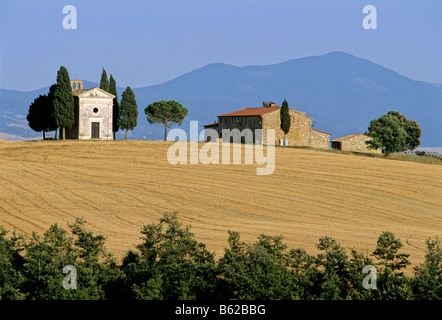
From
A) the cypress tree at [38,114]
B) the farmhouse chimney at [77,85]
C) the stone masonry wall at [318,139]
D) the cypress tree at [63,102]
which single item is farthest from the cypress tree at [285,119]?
the cypress tree at [38,114]

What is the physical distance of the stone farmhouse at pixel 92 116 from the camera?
7100 centimetres

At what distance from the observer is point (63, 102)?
69.3 m

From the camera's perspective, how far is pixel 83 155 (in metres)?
60.4

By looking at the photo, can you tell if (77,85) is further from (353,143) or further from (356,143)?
(356,143)

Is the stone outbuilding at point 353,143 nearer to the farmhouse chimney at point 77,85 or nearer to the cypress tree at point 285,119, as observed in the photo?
the cypress tree at point 285,119

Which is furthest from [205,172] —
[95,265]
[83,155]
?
[95,265]

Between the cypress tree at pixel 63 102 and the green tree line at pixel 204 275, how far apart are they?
42.0 m

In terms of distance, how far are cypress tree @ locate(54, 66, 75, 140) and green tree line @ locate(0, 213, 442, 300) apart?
42024 millimetres

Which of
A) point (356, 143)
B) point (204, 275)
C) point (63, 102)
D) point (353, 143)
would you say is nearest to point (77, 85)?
point (63, 102)

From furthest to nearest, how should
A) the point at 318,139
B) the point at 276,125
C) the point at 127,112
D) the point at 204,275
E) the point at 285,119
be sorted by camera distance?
the point at 318,139, the point at 276,125, the point at 285,119, the point at 127,112, the point at 204,275

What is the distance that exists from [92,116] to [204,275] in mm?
47908

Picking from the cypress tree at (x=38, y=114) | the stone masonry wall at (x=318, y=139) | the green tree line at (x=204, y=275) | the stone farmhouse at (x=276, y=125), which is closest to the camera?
the green tree line at (x=204, y=275)

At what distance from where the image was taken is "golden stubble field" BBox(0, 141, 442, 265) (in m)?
38.4
